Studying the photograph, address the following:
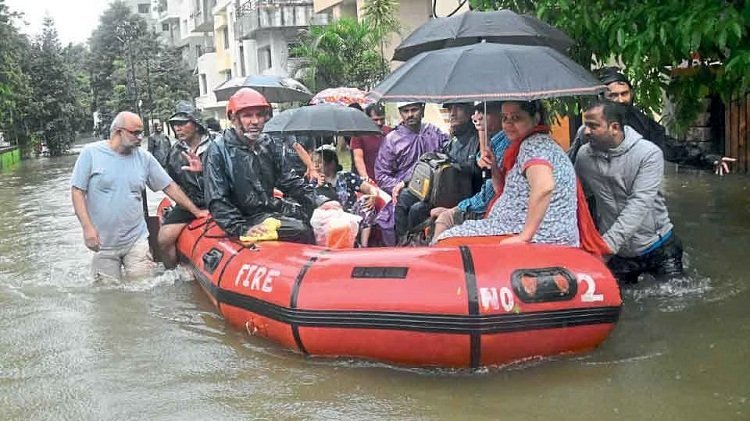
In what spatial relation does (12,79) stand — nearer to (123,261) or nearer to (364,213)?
(123,261)

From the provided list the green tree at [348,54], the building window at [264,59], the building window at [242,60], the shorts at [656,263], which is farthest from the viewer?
the building window at [242,60]

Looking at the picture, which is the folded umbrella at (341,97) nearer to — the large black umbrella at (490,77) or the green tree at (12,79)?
the large black umbrella at (490,77)

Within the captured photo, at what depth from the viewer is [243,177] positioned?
6164 millimetres

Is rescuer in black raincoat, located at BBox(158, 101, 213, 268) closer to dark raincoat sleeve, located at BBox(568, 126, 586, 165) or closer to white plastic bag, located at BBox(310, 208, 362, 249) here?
white plastic bag, located at BBox(310, 208, 362, 249)

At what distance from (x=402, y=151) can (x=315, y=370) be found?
9.59 ft

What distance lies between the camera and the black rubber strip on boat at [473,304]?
4.59 m

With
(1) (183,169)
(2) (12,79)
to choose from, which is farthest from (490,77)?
(2) (12,79)

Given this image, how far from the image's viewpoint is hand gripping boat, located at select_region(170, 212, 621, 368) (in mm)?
4633

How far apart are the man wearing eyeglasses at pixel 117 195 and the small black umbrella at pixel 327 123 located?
1.45 m

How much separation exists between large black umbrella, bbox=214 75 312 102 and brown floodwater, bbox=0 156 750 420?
4.30 metres

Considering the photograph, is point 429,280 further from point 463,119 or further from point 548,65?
point 463,119

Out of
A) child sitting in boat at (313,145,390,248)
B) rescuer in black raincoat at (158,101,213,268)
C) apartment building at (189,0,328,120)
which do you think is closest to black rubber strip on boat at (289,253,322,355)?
child sitting in boat at (313,145,390,248)

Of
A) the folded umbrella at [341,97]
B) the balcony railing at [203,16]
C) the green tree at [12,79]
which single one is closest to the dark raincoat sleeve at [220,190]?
the folded umbrella at [341,97]

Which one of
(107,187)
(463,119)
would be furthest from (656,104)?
(107,187)
